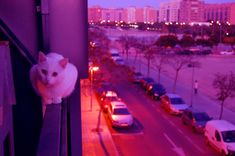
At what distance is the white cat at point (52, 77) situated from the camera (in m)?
2.45

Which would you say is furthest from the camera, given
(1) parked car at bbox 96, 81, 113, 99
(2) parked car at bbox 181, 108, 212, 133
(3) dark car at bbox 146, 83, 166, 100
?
(1) parked car at bbox 96, 81, 113, 99

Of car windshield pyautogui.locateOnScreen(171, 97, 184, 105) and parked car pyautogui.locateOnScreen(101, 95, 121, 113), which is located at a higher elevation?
car windshield pyautogui.locateOnScreen(171, 97, 184, 105)

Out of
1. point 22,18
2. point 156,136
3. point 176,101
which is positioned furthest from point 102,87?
point 22,18

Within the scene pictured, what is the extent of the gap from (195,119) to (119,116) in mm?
2212

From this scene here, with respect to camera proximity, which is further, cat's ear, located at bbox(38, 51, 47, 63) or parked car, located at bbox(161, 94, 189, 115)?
parked car, located at bbox(161, 94, 189, 115)

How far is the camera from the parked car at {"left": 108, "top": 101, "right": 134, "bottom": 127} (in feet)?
36.0

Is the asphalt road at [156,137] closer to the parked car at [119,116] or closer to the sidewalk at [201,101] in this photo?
the parked car at [119,116]

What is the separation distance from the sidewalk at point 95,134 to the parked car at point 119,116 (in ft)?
1.04

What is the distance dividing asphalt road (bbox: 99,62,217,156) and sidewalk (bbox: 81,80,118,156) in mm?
198

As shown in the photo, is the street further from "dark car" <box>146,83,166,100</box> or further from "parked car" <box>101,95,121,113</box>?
"dark car" <box>146,83,166,100</box>

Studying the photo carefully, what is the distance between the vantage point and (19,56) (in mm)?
2916

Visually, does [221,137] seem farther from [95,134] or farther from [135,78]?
[135,78]

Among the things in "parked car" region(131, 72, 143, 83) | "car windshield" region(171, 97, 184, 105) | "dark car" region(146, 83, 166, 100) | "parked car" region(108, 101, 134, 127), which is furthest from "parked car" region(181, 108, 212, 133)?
"parked car" region(131, 72, 143, 83)

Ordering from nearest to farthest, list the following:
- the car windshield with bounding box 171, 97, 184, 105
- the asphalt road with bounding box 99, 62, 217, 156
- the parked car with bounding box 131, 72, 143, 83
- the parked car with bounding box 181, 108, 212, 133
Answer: the asphalt road with bounding box 99, 62, 217, 156 → the parked car with bounding box 181, 108, 212, 133 → the car windshield with bounding box 171, 97, 184, 105 → the parked car with bounding box 131, 72, 143, 83
